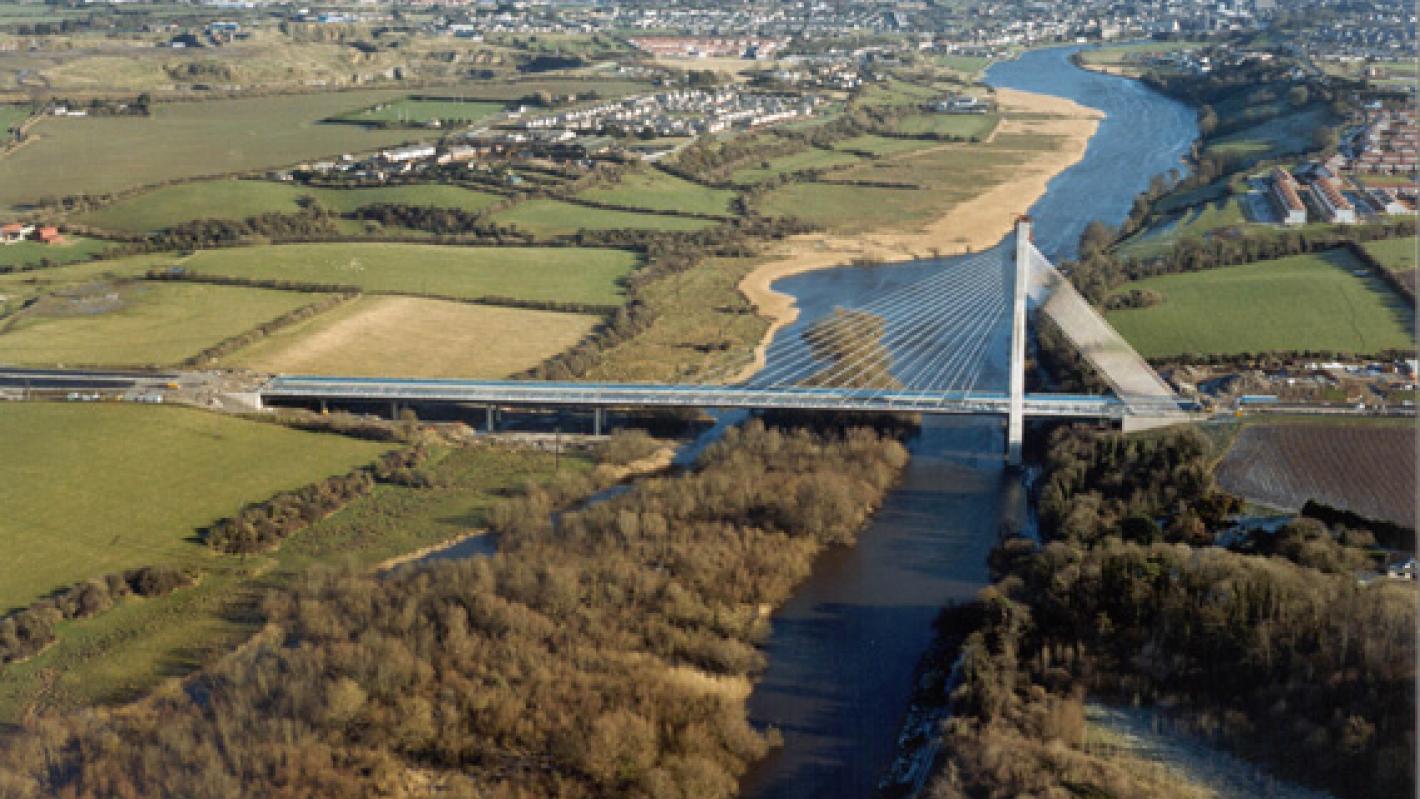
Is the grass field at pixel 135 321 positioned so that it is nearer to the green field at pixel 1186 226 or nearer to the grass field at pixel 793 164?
the grass field at pixel 793 164

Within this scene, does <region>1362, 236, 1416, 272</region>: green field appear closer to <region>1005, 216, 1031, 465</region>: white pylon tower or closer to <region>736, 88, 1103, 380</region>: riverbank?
<region>736, 88, 1103, 380</region>: riverbank

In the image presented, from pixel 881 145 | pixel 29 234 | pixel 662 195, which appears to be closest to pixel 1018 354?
pixel 662 195

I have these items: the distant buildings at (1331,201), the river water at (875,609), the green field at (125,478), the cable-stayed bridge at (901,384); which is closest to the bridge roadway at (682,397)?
the cable-stayed bridge at (901,384)

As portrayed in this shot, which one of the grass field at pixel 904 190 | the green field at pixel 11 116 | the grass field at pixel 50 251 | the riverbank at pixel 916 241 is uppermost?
the green field at pixel 11 116

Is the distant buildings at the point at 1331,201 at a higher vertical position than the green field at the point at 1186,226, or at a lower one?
higher

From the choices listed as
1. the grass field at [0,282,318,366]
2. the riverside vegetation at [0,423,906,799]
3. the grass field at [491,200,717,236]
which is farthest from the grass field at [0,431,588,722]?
the grass field at [491,200,717,236]
